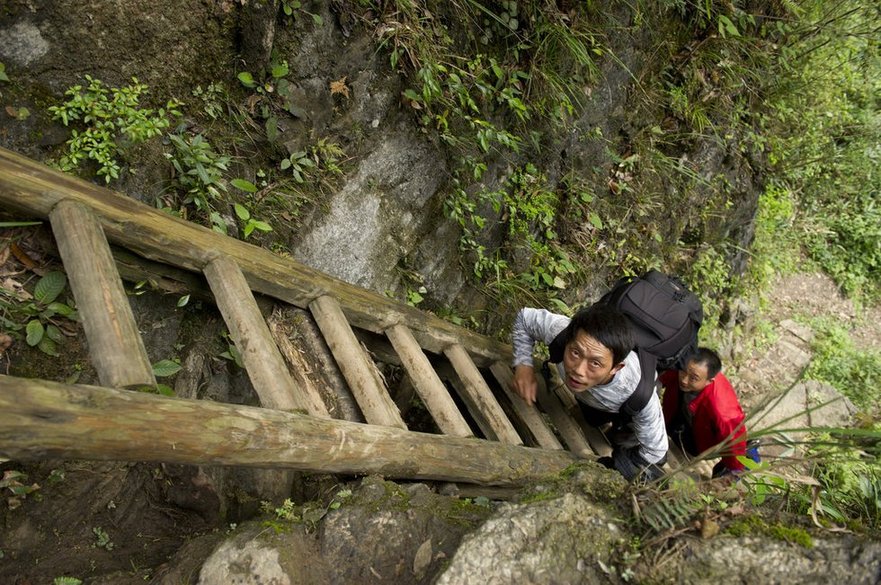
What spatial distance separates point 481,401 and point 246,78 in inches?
106

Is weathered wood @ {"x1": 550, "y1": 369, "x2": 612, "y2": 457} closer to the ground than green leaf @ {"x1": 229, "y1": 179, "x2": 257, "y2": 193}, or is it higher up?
closer to the ground

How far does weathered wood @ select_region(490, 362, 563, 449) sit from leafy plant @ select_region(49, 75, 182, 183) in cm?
302

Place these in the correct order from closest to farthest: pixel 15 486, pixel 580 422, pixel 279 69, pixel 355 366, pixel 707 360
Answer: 1. pixel 15 486
2. pixel 355 366
3. pixel 279 69
4. pixel 707 360
5. pixel 580 422

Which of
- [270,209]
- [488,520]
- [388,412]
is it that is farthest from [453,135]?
[488,520]

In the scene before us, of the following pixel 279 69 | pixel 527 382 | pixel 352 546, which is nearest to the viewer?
pixel 352 546

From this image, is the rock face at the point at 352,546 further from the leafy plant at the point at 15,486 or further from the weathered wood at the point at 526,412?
the weathered wood at the point at 526,412

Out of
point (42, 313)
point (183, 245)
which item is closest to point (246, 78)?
point (183, 245)

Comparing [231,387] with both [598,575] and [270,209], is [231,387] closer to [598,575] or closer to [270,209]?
[270,209]

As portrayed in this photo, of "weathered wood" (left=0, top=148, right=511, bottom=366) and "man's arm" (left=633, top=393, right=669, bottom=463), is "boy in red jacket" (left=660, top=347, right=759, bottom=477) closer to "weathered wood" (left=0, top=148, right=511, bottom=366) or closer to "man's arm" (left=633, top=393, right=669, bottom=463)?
"man's arm" (left=633, top=393, right=669, bottom=463)

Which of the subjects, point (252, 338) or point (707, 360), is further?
point (707, 360)

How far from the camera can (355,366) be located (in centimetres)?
342

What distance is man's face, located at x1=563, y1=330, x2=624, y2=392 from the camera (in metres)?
3.50

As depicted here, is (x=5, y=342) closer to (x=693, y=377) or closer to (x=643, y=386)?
(x=643, y=386)

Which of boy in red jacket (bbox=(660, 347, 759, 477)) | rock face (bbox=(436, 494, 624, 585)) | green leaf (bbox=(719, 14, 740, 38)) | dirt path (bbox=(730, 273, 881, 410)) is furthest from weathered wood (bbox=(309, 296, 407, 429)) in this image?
dirt path (bbox=(730, 273, 881, 410))
